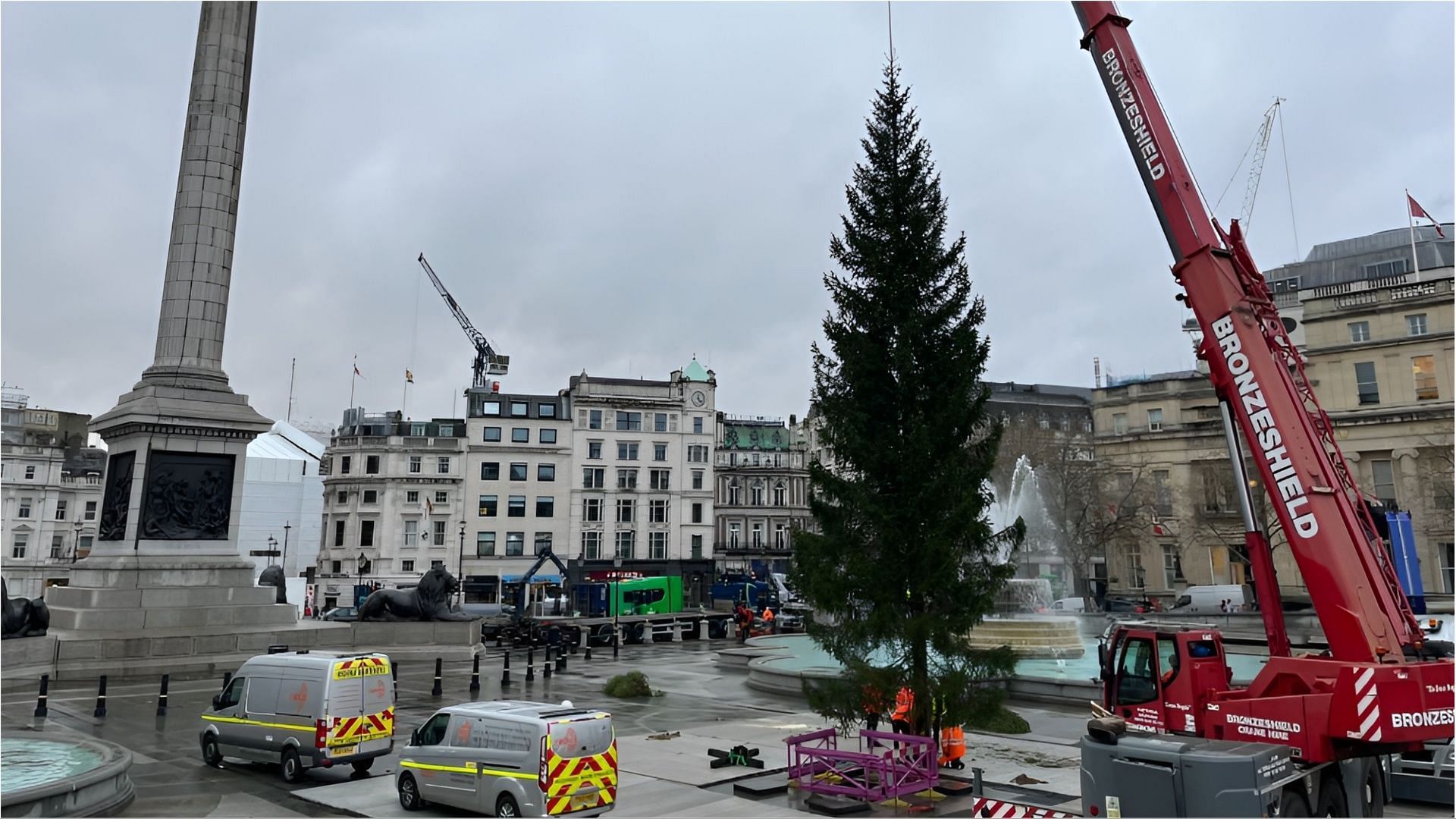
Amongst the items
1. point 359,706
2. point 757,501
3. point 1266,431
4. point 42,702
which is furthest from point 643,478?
point 1266,431

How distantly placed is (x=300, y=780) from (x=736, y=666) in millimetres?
20337

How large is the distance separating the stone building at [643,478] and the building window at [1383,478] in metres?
48.6

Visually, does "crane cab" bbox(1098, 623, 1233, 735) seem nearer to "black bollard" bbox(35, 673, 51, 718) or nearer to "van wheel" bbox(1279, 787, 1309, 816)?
"van wheel" bbox(1279, 787, 1309, 816)

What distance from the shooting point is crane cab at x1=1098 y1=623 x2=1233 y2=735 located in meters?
13.1

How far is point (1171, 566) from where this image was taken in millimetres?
64375

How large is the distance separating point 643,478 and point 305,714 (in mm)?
64985

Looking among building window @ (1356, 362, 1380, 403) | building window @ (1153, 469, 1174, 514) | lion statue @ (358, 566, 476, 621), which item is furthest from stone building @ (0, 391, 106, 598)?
building window @ (1356, 362, 1380, 403)

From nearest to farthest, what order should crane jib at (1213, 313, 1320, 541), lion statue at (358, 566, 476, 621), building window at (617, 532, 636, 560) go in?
crane jib at (1213, 313, 1320, 541), lion statue at (358, 566, 476, 621), building window at (617, 532, 636, 560)

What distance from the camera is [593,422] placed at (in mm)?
79750

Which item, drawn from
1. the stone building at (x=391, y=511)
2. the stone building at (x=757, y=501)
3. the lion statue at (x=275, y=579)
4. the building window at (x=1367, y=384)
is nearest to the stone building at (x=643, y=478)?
the stone building at (x=757, y=501)

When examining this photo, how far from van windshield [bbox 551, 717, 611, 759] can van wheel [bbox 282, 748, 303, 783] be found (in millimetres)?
5757

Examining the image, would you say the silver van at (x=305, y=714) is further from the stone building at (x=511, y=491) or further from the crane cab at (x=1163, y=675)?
the stone building at (x=511, y=491)

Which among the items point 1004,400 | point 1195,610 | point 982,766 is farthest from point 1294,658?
point 1004,400

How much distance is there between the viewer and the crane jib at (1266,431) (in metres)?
11.6
